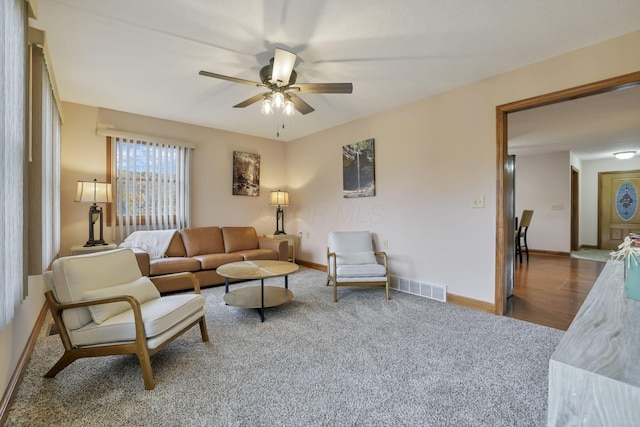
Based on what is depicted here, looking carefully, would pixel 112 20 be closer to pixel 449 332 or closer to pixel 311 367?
pixel 311 367

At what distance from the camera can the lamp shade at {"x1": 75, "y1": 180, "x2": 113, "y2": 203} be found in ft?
10.8

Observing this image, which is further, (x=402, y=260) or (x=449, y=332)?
(x=402, y=260)

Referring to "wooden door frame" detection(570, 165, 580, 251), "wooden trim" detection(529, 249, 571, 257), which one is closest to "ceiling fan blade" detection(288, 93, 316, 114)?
"wooden trim" detection(529, 249, 571, 257)

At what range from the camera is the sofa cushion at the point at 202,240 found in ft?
13.7

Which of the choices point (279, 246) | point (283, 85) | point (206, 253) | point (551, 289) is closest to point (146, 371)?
point (283, 85)

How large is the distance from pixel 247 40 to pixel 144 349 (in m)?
2.44

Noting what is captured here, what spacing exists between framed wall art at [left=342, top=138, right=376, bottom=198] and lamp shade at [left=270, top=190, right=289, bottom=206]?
1.27 meters

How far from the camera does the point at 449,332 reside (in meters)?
2.47

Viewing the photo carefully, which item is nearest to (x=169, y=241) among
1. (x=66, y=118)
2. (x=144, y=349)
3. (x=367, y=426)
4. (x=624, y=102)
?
(x=66, y=118)

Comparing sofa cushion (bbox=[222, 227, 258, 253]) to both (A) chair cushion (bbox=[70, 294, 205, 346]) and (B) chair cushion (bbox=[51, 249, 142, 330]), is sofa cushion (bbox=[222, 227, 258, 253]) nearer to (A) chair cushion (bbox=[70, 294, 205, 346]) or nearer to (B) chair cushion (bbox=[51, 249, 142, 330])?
(B) chair cushion (bbox=[51, 249, 142, 330])

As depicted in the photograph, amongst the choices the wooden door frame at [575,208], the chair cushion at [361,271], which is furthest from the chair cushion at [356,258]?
the wooden door frame at [575,208]

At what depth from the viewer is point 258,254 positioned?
4316 millimetres

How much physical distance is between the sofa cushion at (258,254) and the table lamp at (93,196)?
181 cm

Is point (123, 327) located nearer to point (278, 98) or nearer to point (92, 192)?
point (278, 98)
